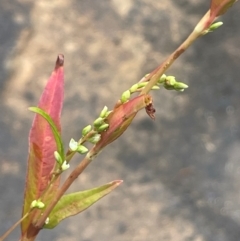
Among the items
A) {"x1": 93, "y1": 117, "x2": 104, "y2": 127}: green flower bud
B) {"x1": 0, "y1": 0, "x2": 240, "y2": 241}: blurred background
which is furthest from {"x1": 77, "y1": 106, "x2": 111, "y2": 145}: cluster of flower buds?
{"x1": 0, "y1": 0, "x2": 240, "y2": 241}: blurred background

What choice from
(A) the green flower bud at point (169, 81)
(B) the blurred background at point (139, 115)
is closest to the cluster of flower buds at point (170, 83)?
(A) the green flower bud at point (169, 81)

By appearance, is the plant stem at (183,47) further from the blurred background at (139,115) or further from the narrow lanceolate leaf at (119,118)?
the blurred background at (139,115)

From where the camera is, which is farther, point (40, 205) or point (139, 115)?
point (139, 115)

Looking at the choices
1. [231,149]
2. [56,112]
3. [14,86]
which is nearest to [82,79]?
[14,86]

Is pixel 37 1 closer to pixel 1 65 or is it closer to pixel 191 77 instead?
pixel 1 65

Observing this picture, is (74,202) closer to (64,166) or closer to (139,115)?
(64,166)

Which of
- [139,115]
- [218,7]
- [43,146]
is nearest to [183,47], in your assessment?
[218,7]

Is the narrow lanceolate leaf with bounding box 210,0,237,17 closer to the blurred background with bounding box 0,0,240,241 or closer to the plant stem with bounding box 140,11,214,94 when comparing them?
the plant stem with bounding box 140,11,214,94
